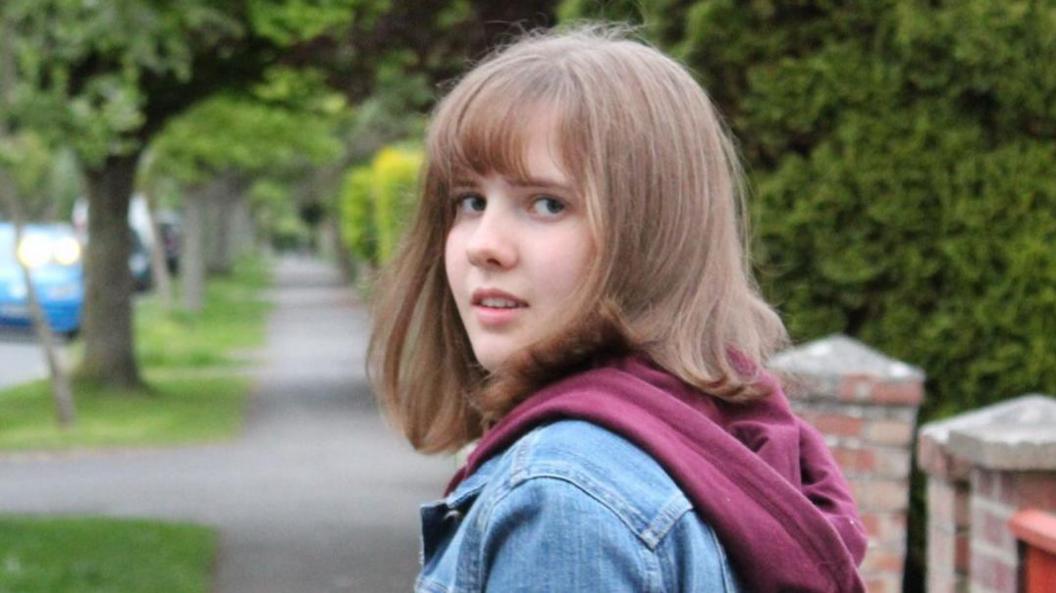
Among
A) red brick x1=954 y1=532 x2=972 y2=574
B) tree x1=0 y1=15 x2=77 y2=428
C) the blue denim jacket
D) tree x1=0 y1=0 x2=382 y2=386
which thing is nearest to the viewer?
the blue denim jacket

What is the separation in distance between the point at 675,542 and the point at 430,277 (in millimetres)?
549

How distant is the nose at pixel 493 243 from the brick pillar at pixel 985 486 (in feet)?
8.77

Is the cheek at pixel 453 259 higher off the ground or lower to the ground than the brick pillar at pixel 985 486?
higher

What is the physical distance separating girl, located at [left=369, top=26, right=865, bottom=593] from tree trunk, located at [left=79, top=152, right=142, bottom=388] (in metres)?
16.2

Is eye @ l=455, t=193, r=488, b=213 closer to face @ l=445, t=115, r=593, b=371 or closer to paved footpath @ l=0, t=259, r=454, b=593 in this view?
face @ l=445, t=115, r=593, b=371

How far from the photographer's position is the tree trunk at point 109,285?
1764 centimetres

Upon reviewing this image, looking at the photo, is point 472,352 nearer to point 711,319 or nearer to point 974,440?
point 711,319

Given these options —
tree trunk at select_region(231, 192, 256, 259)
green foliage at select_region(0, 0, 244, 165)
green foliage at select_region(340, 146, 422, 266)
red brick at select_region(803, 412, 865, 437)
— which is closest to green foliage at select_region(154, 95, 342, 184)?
green foliage at select_region(340, 146, 422, 266)

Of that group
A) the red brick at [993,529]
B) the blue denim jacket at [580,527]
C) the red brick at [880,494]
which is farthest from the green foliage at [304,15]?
the blue denim jacket at [580,527]

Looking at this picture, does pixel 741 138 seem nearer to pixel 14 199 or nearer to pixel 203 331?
pixel 14 199

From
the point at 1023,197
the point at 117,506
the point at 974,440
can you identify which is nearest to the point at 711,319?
the point at 974,440

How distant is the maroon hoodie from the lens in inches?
63.7

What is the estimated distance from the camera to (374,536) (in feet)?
32.4

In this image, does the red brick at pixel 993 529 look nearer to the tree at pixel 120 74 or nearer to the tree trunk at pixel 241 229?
the tree at pixel 120 74
